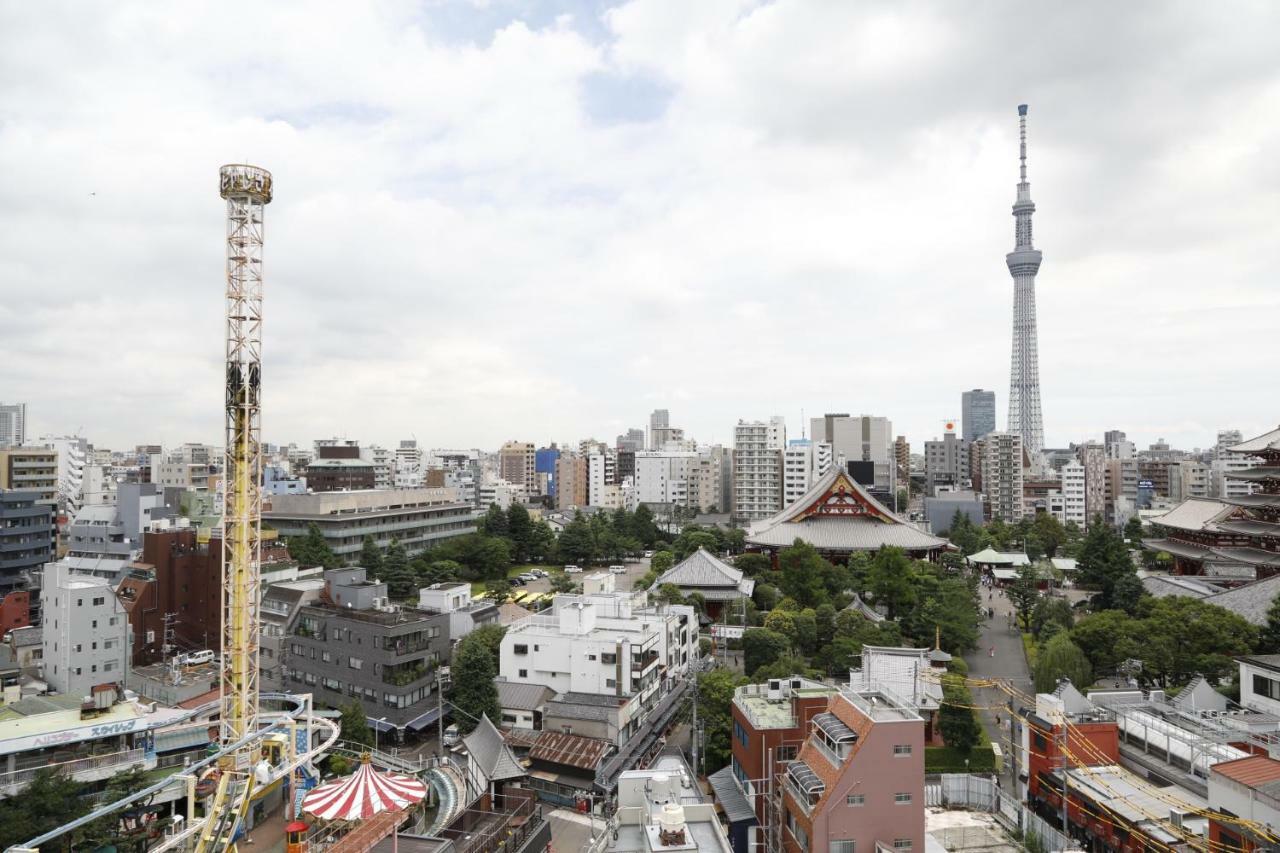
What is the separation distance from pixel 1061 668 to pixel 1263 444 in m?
20.1

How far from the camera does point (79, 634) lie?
22.0 m

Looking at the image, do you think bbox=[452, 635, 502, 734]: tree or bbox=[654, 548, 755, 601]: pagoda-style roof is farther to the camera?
bbox=[654, 548, 755, 601]: pagoda-style roof

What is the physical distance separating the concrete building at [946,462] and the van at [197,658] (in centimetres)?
7531

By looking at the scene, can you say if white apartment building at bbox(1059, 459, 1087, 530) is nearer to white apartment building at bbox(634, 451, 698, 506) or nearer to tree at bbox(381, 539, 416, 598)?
white apartment building at bbox(634, 451, 698, 506)

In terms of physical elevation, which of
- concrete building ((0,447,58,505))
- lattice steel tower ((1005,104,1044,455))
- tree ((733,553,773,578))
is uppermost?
lattice steel tower ((1005,104,1044,455))

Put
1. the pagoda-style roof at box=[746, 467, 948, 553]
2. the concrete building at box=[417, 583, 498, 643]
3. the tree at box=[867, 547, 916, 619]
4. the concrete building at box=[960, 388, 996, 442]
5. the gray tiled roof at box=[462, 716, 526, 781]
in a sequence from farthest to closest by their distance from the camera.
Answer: the concrete building at box=[960, 388, 996, 442]
the pagoda-style roof at box=[746, 467, 948, 553]
the tree at box=[867, 547, 916, 619]
the concrete building at box=[417, 583, 498, 643]
the gray tiled roof at box=[462, 716, 526, 781]

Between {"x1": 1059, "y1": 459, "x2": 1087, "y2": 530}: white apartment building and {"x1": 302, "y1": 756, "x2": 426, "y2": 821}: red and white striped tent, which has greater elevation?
{"x1": 1059, "y1": 459, "x2": 1087, "y2": 530}: white apartment building

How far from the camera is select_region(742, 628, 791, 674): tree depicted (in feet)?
79.2

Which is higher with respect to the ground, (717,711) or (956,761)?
(717,711)

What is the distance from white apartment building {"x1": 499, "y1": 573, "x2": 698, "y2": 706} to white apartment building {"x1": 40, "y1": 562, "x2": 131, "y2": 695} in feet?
35.9

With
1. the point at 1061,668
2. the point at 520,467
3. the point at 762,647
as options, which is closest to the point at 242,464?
the point at 762,647

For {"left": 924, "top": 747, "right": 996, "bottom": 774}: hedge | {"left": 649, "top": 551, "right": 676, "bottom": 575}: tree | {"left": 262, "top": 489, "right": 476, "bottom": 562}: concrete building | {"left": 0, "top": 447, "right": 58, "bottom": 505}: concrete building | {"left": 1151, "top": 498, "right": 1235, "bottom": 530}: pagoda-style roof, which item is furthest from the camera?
{"left": 262, "top": 489, "right": 476, "bottom": 562}: concrete building

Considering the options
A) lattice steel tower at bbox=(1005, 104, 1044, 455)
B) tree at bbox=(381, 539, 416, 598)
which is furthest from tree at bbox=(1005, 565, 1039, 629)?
lattice steel tower at bbox=(1005, 104, 1044, 455)

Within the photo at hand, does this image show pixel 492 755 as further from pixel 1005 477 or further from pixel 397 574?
pixel 1005 477
